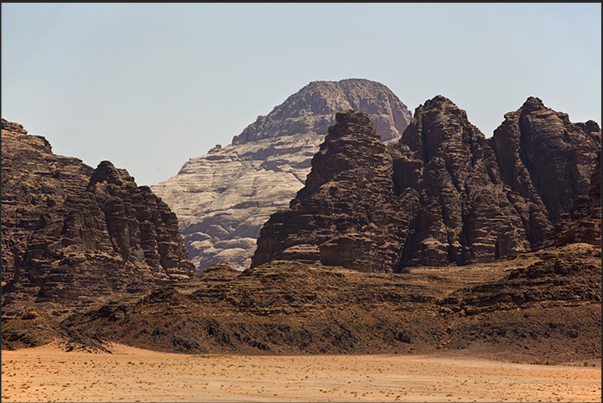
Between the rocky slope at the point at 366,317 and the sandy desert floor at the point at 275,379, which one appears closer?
the sandy desert floor at the point at 275,379

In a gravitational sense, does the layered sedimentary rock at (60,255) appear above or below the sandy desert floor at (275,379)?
above

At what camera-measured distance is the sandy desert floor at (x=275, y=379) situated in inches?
2141

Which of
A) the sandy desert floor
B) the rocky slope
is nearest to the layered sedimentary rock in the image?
the rocky slope

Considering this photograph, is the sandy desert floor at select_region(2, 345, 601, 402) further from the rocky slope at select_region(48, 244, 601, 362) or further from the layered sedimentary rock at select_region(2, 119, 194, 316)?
the layered sedimentary rock at select_region(2, 119, 194, 316)

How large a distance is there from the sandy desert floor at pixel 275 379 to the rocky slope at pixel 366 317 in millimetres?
8185

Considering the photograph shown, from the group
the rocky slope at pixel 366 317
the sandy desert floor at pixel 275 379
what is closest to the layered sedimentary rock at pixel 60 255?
the rocky slope at pixel 366 317

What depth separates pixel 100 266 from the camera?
17762 cm

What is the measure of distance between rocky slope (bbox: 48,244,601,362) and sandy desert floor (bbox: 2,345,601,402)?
322 inches

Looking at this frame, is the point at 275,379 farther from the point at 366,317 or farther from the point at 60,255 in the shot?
the point at 60,255

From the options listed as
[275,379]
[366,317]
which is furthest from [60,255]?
[275,379]

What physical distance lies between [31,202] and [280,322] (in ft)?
345

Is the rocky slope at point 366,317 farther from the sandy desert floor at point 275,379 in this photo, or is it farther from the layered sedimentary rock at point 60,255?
the layered sedimentary rock at point 60,255

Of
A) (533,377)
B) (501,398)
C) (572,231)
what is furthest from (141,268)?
(501,398)

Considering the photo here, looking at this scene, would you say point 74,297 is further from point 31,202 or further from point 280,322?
point 280,322
